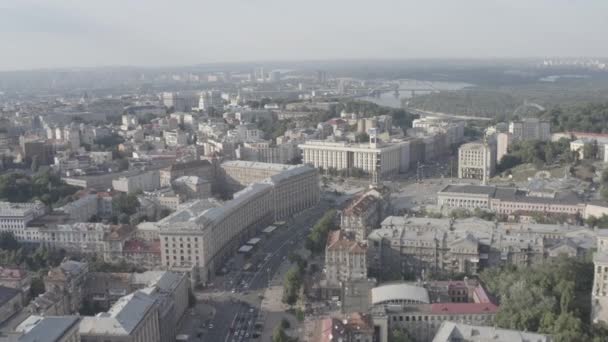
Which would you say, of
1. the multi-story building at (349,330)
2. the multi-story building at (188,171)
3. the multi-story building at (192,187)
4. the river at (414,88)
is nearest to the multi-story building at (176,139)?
the multi-story building at (188,171)

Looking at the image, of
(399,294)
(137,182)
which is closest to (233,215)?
(399,294)

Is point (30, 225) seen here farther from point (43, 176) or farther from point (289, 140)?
point (289, 140)

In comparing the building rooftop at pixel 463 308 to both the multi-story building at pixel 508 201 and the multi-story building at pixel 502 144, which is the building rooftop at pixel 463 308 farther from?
the multi-story building at pixel 502 144

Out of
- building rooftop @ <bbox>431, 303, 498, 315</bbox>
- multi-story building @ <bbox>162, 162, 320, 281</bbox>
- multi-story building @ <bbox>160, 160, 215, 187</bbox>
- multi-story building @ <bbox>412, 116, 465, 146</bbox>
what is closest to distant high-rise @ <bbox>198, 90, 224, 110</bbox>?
multi-story building @ <bbox>412, 116, 465, 146</bbox>

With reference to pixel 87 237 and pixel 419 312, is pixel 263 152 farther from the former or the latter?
pixel 419 312

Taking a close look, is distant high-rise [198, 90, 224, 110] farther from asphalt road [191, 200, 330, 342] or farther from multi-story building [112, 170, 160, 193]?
asphalt road [191, 200, 330, 342]

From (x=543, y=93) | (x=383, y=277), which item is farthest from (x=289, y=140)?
(x=543, y=93)

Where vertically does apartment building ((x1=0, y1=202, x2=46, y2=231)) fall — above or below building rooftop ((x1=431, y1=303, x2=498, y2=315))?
above
